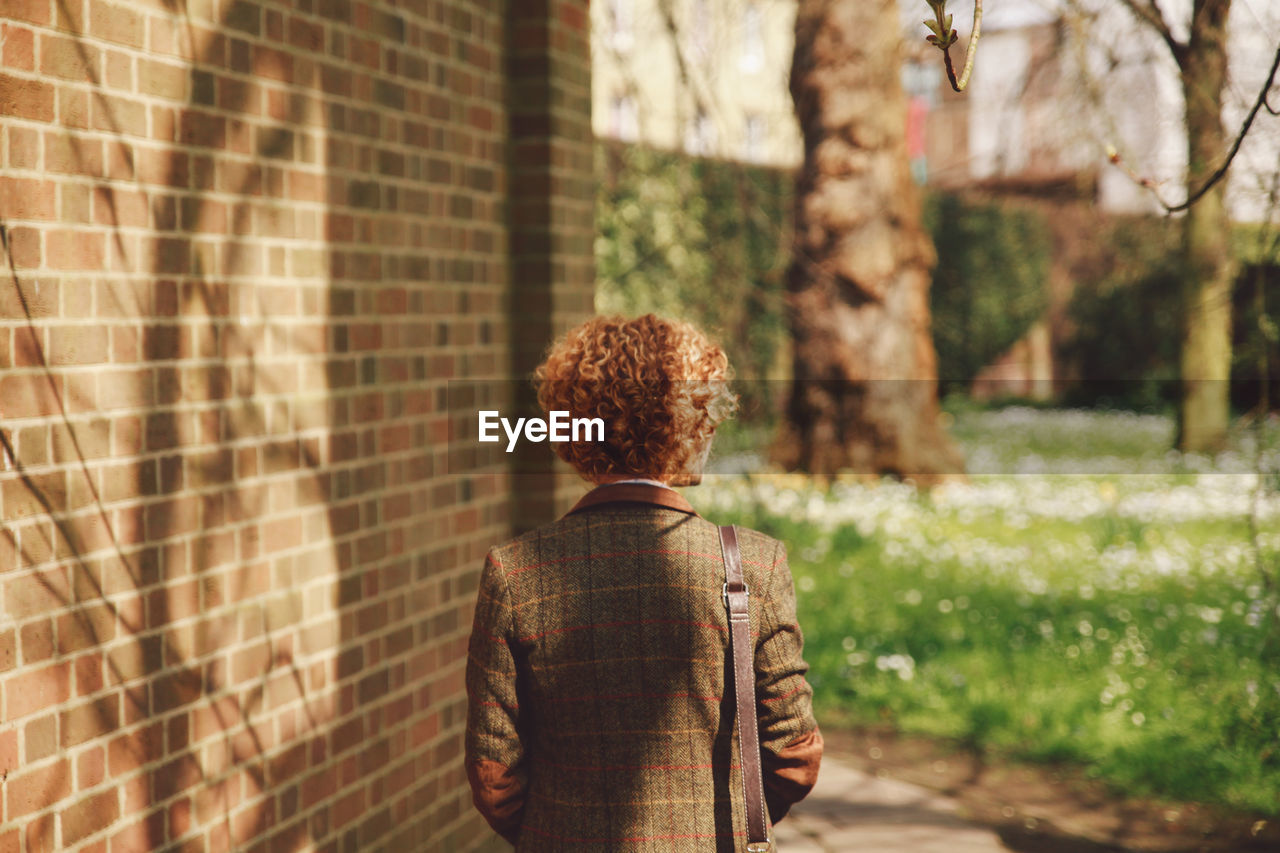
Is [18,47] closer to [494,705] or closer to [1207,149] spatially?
[494,705]

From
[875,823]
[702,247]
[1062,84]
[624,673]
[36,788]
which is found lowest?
[875,823]

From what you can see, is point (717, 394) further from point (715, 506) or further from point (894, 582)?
point (715, 506)

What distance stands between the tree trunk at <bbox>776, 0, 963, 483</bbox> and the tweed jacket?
32.7ft

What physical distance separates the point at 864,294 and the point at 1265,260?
8.14 meters

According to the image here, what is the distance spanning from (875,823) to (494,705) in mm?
3036

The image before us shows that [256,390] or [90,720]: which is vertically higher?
[256,390]

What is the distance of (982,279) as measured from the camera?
2195 cm

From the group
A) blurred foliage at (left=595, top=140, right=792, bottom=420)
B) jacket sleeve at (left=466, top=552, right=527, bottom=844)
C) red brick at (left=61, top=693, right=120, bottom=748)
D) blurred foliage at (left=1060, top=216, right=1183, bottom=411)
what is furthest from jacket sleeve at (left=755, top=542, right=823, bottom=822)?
blurred foliage at (left=1060, top=216, right=1183, bottom=411)

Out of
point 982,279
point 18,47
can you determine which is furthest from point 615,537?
point 982,279

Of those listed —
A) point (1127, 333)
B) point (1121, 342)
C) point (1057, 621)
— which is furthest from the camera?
point (1121, 342)

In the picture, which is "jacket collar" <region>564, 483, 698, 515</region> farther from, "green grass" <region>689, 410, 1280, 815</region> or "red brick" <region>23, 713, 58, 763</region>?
"green grass" <region>689, 410, 1280, 815</region>

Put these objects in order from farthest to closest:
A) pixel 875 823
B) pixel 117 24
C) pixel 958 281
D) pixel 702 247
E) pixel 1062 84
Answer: pixel 958 281, pixel 1062 84, pixel 702 247, pixel 875 823, pixel 117 24

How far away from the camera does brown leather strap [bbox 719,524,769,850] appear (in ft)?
6.41

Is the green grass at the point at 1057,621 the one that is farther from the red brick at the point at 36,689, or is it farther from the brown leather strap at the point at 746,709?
the red brick at the point at 36,689
